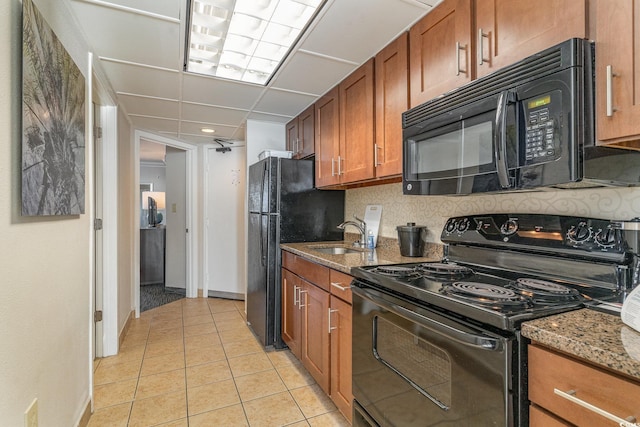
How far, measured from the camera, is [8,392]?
0.98m

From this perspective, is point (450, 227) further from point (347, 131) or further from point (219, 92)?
point (219, 92)

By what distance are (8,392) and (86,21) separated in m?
1.67

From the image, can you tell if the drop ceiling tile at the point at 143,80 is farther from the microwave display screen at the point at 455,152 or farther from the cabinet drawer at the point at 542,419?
the cabinet drawer at the point at 542,419

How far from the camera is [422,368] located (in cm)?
114

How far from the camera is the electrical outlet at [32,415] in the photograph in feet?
3.58

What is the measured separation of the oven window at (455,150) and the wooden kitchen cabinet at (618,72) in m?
0.32

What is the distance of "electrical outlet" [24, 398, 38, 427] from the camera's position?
3.58ft

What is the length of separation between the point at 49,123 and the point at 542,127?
1.76m

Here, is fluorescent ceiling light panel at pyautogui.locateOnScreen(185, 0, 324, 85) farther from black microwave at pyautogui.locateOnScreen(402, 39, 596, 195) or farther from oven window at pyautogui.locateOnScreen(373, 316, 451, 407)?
oven window at pyautogui.locateOnScreen(373, 316, 451, 407)

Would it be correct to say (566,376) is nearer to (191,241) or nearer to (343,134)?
(343,134)

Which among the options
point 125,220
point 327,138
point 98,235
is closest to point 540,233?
point 327,138

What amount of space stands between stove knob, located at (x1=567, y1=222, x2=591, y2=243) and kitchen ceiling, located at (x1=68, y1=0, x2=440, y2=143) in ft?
3.78

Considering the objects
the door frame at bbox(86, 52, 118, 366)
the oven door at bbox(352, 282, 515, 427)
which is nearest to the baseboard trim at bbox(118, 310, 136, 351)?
the door frame at bbox(86, 52, 118, 366)

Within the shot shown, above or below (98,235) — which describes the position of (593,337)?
below
